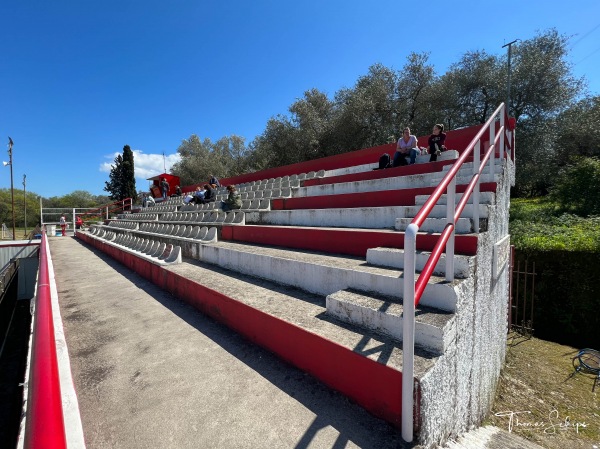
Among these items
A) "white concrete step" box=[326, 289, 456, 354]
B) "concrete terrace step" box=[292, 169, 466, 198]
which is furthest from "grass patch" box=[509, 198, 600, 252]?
"white concrete step" box=[326, 289, 456, 354]

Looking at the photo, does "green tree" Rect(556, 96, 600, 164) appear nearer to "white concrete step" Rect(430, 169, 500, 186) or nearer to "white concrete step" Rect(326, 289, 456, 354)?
"white concrete step" Rect(430, 169, 500, 186)

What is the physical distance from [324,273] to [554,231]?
7409 mm

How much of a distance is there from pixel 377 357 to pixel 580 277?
651 centimetres

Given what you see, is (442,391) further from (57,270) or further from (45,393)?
(57,270)

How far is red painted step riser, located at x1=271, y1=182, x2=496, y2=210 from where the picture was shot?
159 inches

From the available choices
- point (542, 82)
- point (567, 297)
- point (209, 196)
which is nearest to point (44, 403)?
point (567, 297)

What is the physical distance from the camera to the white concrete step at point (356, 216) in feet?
11.4

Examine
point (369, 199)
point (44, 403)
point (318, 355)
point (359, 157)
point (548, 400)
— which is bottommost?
point (548, 400)

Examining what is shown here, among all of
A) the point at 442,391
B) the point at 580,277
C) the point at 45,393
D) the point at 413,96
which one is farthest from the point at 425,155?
the point at 413,96

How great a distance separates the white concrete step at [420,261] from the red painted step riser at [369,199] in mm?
1410

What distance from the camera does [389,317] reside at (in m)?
2.13

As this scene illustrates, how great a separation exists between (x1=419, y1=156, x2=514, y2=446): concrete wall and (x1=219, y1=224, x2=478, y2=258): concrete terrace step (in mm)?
403

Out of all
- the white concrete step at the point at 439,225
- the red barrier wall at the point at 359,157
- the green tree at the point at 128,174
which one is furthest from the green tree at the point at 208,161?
the white concrete step at the point at 439,225

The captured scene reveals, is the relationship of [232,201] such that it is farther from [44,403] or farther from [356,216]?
[44,403]
